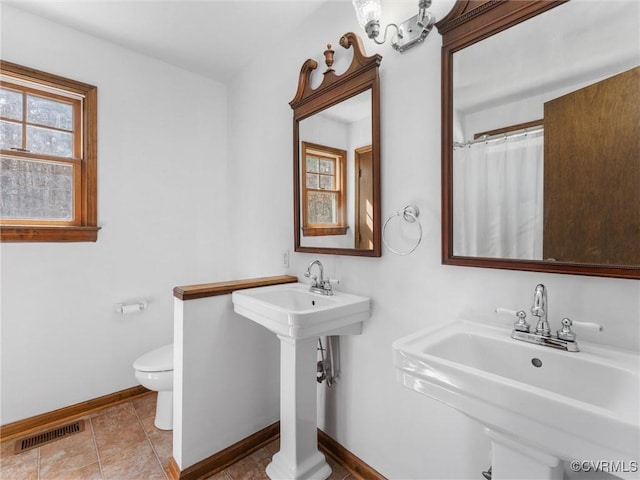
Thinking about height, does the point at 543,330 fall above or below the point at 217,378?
above

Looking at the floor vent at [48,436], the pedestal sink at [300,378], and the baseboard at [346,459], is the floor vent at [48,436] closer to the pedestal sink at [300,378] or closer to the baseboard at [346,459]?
the pedestal sink at [300,378]

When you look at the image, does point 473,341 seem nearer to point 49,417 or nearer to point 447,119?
point 447,119

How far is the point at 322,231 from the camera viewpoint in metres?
1.88

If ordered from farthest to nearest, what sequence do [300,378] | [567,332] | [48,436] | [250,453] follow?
[48,436] < [250,453] < [300,378] < [567,332]

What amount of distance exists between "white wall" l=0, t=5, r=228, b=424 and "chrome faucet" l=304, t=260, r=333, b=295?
1.32 m

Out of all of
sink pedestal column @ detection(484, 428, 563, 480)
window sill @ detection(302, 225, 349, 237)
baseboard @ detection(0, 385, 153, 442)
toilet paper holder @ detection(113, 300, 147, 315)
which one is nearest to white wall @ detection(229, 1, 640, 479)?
window sill @ detection(302, 225, 349, 237)

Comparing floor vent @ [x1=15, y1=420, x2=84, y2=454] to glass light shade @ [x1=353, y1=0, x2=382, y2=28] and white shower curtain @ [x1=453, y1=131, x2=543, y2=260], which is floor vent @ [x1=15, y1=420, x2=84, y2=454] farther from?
glass light shade @ [x1=353, y1=0, x2=382, y2=28]

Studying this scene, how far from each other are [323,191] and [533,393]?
141 centimetres

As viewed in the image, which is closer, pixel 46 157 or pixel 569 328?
pixel 569 328

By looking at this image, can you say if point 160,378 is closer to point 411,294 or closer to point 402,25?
point 411,294

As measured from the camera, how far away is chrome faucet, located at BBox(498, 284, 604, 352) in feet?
3.05

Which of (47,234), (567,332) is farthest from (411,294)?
(47,234)

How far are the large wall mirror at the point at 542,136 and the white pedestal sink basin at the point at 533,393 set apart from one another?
0.27m

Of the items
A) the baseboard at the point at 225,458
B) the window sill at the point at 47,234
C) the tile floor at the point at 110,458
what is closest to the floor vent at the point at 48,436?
the tile floor at the point at 110,458
